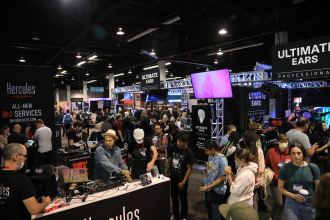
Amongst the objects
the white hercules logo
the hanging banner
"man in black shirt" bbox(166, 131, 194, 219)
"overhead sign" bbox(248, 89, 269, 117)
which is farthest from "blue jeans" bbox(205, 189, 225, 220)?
"overhead sign" bbox(248, 89, 269, 117)

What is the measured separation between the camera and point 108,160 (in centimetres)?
279

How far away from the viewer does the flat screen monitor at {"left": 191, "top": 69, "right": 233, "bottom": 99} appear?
5973 millimetres

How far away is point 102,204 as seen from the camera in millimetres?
2344

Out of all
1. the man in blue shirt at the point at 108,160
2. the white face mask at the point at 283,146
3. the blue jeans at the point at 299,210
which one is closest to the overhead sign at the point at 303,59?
the white face mask at the point at 283,146

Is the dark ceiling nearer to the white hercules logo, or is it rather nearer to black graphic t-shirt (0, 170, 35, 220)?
the white hercules logo

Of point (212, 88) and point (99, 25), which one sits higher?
point (99, 25)

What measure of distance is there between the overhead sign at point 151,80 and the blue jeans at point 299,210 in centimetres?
767

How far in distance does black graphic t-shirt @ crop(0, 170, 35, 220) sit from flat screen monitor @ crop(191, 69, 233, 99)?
5.30 metres

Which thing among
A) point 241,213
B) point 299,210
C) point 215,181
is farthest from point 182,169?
point 241,213

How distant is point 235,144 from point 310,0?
6640 mm

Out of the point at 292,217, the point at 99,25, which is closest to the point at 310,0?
the point at 99,25

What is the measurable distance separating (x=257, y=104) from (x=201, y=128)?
3241 mm

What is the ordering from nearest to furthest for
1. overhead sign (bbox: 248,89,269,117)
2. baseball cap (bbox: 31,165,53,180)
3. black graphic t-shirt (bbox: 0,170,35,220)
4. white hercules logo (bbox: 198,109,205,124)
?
black graphic t-shirt (bbox: 0,170,35,220)
baseball cap (bbox: 31,165,53,180)
white hercules logo (bbox: 198,109,205,124)
overhead sign (bbox: 248,89,269,117)

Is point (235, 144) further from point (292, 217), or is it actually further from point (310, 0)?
point (310, 0)
